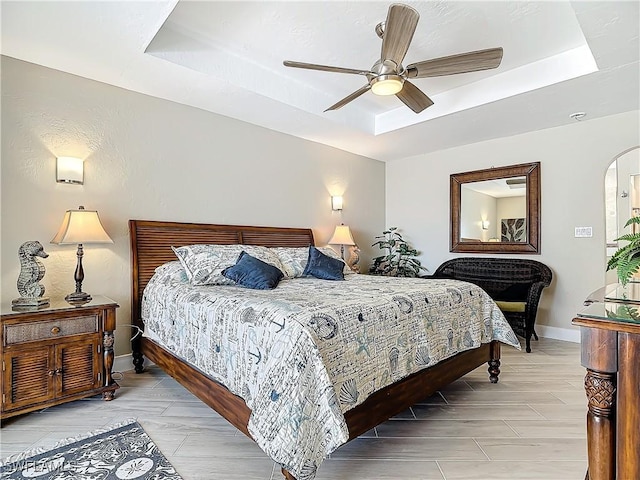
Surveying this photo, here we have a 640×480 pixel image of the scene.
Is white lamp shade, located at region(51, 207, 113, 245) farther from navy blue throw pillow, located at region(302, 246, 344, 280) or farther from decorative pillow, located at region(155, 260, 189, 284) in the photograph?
navy blue throw pillow, located at region(302, 246, 344, 280)

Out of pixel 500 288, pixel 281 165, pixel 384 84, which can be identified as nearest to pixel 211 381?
pixel 384 84

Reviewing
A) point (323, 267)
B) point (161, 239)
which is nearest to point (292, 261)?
point (323, 267)

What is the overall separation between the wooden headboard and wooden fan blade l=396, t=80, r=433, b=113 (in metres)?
2.11

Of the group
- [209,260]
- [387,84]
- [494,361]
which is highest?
[387,84]

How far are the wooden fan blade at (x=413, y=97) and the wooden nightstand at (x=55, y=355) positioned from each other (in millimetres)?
2701

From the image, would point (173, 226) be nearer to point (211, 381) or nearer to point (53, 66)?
point (53, 66)

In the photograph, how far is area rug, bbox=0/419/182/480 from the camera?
1.71 metres

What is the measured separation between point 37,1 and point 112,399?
2.61 m

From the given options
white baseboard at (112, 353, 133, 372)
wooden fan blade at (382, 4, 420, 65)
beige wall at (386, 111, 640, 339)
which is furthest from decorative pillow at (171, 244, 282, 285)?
beige wall at (386, 111, 640, 339)

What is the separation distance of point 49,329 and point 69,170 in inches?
49.9

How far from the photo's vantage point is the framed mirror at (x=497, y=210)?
14.7 ft

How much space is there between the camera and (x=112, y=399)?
2549mm

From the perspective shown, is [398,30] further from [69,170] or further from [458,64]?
[69,170]

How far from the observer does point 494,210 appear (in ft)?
15.8
